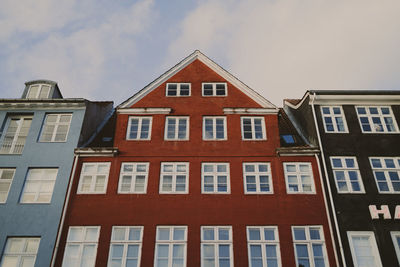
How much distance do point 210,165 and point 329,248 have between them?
28.2 feet

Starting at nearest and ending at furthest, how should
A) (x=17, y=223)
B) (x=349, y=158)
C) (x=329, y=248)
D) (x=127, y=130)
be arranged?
(x=329, y=248) → (x=17, y=223) → (x=349, y=158) → (x=127, y=130)

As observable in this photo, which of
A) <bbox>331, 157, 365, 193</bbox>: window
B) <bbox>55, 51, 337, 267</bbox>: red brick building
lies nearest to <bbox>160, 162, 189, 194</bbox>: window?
<bbox>55, 51, 337, 267</bbox>: red brick building

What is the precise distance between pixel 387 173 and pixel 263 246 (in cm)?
934

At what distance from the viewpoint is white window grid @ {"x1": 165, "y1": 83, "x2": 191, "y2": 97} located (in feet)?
84.5

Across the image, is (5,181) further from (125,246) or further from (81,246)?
(125,246)

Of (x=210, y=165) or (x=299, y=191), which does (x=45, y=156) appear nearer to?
(x=210, y=165)

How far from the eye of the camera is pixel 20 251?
1977 cm

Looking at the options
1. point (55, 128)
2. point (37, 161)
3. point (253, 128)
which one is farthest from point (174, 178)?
point (55, 128)

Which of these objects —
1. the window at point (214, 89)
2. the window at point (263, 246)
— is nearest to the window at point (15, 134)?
the window at point (214, 89)

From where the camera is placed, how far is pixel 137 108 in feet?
81.0

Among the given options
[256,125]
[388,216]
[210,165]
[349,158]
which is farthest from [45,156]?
→ [388,216]

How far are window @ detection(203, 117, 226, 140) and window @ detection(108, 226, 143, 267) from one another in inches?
304

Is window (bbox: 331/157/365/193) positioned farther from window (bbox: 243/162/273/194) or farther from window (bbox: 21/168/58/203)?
window (bbox: 21/168/58/203)

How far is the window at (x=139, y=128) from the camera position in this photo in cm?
2383
